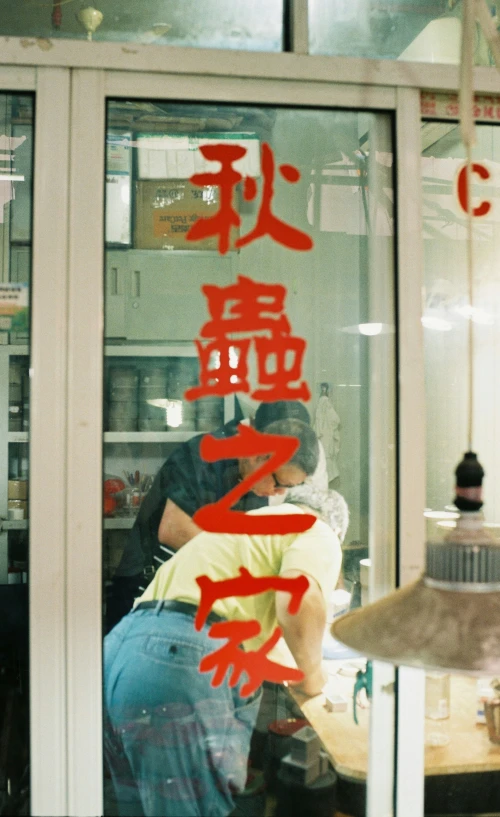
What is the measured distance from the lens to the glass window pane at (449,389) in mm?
1826

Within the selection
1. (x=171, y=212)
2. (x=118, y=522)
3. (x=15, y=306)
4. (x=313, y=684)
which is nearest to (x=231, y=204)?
(x=171, y=212)

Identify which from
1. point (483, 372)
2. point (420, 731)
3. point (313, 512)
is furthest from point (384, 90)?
point (420, 731)

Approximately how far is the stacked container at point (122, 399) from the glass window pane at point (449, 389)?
0.67 m

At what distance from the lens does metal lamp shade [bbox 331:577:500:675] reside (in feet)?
2.66

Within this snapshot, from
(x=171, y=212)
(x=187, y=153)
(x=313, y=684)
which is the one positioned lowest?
(x=313, y=684)

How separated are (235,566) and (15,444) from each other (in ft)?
1.79

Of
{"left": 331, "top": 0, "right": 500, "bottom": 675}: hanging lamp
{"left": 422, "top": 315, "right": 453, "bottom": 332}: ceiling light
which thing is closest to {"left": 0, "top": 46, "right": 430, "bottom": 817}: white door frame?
{"left": 422, "top": 315, "right": 453, "bottom": 332}: ceiling light

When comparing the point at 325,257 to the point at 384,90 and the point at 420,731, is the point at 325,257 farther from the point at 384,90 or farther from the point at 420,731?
the point at 420,731

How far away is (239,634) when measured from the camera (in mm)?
1712

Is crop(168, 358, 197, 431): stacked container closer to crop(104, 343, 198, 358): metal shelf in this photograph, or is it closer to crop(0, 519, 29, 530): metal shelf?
crop(104, 343, 198, 358): metal shelf

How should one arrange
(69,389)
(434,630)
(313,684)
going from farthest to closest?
(313,684), (69,389), (434,630)

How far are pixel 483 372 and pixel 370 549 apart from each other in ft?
1.73

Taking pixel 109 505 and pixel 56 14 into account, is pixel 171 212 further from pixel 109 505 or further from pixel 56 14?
pixel 109 505

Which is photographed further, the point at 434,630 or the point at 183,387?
the point at 183,387
